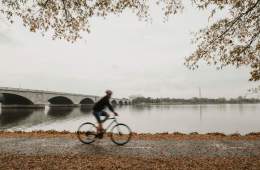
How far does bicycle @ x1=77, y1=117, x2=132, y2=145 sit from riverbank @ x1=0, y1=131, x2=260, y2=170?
237 mm

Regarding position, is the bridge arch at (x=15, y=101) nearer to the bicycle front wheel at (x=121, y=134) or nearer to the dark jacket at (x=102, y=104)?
the dark jacket at (x=102, y=104)

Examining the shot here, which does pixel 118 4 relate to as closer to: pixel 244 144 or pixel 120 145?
pixel 120 145

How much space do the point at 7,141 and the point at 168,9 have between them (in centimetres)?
779

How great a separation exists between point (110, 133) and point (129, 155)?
2.09 meters

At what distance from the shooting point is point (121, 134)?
1071 cm

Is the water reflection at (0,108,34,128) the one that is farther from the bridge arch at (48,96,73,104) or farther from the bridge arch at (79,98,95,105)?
the bridge arch at (79,98,95,105)

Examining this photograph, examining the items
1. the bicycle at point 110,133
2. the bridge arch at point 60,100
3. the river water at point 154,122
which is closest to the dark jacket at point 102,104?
the bicycle at point 110,133

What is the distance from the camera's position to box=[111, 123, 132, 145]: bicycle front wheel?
10.6 meters

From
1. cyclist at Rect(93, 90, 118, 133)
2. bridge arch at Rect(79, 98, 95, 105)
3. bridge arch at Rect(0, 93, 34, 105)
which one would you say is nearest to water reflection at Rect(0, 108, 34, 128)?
bridge arch at Rect(0, 93, 34, 105)

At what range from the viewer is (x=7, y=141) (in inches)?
442

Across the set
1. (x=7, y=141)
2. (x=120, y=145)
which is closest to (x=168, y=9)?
(x=120, y=145)

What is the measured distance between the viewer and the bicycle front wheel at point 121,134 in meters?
10.6

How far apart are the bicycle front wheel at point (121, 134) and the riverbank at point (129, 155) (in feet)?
0.74

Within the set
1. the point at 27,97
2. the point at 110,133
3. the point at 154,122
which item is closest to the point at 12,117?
the point at 27,97
